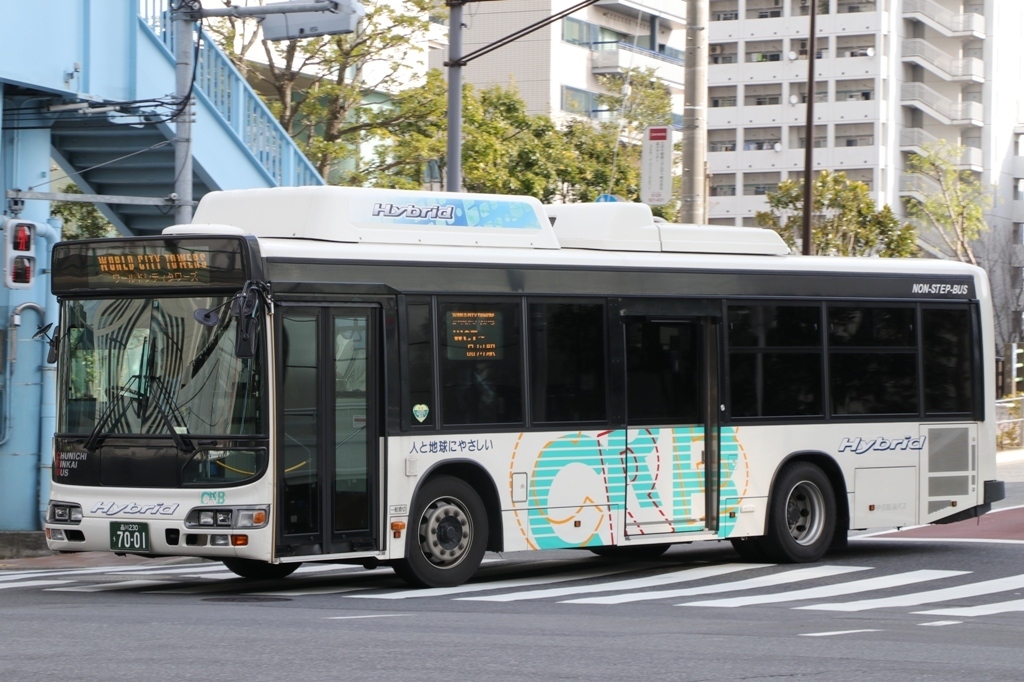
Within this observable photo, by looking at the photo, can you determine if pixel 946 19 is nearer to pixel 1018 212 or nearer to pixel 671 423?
pixel 1018 212

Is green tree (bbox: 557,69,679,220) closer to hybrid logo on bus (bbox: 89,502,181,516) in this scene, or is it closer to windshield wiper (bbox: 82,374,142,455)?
windshield wiper (bbox: 82,374,142,455)

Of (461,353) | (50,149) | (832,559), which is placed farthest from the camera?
(50,149)

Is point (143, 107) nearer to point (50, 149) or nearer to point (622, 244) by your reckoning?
point (50, 149)

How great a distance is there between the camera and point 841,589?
14375 mm

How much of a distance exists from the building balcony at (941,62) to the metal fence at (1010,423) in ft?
169

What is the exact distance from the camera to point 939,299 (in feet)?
56.7

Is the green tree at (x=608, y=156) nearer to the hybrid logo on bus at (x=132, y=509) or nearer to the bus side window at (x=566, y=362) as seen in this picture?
the bus side window at (x=566, y=362)

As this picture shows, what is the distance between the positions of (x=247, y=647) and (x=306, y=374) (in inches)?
144

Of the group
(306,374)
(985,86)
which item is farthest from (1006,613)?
(985,86)

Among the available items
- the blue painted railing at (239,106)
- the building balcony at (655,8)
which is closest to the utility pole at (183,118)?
the blue painted railing at (239,106)

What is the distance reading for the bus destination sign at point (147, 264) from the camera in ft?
42.2

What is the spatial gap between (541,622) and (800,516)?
5.61m

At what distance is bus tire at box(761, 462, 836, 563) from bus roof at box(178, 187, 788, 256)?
2.27m

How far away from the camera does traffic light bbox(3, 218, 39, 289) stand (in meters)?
17.6
